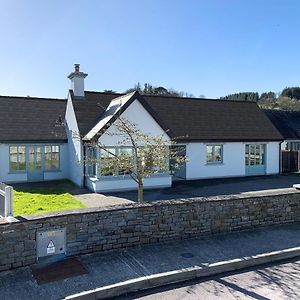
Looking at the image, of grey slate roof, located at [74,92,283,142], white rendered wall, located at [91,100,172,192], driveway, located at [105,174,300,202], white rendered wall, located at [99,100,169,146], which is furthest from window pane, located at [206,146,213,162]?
white rendered wall, located at [99,100,169,146]

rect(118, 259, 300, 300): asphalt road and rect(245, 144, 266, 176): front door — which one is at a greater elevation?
rect(245, 144, 266, 176): front door

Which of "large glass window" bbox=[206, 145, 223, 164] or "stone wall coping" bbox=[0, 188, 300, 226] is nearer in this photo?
"stone wall coping" bbox=[0, 188, 300, 226]

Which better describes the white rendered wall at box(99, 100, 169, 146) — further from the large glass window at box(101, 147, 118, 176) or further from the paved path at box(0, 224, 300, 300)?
Answer: the paved path at box(0, 224, 300, 300)

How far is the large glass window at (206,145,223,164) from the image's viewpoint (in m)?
21.4

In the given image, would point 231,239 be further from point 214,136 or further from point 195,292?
point 214,136

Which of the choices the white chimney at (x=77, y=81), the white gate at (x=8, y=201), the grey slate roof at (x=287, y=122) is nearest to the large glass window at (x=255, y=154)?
the grey slate roof at (x=287, y=122)

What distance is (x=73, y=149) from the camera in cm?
1945

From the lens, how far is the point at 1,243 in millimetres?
6664

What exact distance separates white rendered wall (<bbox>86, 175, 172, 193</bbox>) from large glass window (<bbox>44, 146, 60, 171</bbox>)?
4282 millimetres

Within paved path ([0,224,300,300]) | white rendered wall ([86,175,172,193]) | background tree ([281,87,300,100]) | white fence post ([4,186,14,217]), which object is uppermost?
background tree ([281,87,300,100])

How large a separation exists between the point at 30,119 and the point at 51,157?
294 centimetres

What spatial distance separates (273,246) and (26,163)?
15.8m

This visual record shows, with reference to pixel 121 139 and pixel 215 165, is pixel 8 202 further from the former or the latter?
pixel 215 165

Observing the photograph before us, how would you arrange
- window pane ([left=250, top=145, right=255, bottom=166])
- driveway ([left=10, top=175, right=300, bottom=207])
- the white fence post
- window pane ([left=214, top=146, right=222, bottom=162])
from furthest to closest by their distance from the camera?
1. window pane ([left=250, top=145, right=255, bottom=166])
2. window pane ([left=214, top=146, right=222, bottom=162])
3. driveway ([left=10, top=175, right=300, bottom=207])
4. the white fence post
